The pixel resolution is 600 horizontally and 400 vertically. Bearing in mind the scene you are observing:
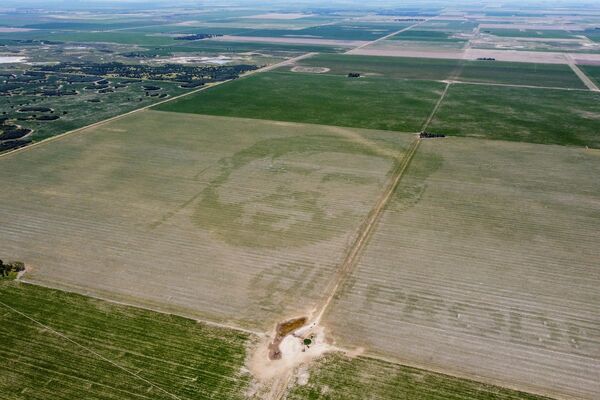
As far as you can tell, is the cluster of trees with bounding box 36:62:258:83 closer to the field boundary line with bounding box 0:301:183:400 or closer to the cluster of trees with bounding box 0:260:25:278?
the cluster of trees with bounding box 0:260:25:278

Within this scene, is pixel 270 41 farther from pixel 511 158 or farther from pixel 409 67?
pixel 511 158

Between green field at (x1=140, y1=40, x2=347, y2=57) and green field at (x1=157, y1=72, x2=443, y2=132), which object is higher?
green field at (x1=140, y1=40, x2=347, y2=57)

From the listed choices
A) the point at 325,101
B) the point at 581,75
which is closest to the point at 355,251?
the point at 325,101

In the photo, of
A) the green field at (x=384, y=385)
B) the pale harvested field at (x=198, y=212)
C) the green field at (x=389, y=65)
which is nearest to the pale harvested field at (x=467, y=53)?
the green field at (x=389, y=65)

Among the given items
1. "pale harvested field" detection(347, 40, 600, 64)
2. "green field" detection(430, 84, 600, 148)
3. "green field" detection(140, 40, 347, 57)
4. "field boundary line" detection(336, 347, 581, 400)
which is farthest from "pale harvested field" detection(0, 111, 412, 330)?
"green field" detection(140, 40, 347, 57)

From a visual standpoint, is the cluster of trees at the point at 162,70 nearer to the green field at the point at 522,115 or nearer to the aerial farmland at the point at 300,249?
the aerial farmland at the point at 300,249

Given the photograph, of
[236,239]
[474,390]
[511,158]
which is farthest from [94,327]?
[511,158]

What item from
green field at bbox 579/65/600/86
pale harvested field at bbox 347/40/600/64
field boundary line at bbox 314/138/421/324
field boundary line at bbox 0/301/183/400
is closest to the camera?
field boundary line at bbox 0/301/183/400
